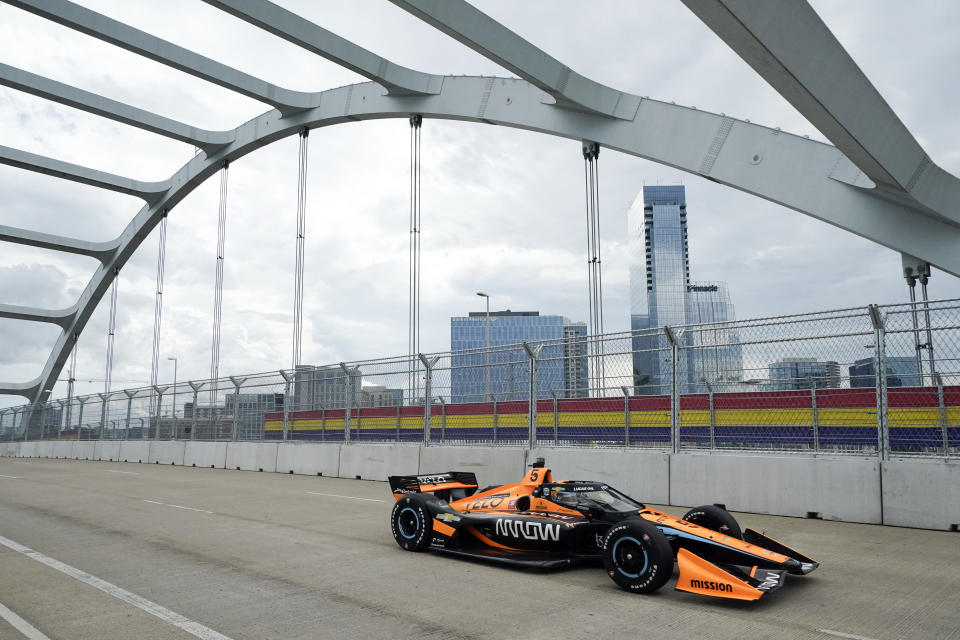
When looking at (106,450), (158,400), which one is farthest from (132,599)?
(106,450)

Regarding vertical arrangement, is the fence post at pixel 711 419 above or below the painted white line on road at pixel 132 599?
above

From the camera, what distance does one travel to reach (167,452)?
25453mm

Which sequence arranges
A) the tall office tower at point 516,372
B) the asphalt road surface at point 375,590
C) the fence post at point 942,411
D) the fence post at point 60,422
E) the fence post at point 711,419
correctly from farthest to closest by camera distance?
the fence post at point 60,422 → the tall office tower at point 516,372 → the fence post at point 711,419 → the fence post at point 942,411 → the asphalt road surface at point 375,590

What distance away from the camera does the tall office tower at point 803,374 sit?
9.97 m

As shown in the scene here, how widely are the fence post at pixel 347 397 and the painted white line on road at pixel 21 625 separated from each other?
12.8 meters

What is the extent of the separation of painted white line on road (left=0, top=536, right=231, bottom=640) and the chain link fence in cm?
822

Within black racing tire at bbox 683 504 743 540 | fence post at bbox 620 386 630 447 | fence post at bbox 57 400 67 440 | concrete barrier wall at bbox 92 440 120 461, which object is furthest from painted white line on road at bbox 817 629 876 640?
fence post at bbox 57 400 67 440

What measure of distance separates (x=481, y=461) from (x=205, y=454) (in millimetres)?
12928

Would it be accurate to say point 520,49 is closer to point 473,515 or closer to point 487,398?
point 487,398

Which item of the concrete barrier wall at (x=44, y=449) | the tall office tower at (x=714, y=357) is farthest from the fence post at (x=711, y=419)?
the concrete barrier wall at (x=44, y=449)

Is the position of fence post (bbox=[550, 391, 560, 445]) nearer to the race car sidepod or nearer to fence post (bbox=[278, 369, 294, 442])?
the race car sidepod

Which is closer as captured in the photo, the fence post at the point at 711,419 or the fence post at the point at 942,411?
the fence post at the point at 942,411

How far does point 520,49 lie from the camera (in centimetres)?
1884

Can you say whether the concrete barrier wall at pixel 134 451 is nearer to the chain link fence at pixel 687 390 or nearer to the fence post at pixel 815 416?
the chain link fence at pixel 687 390
